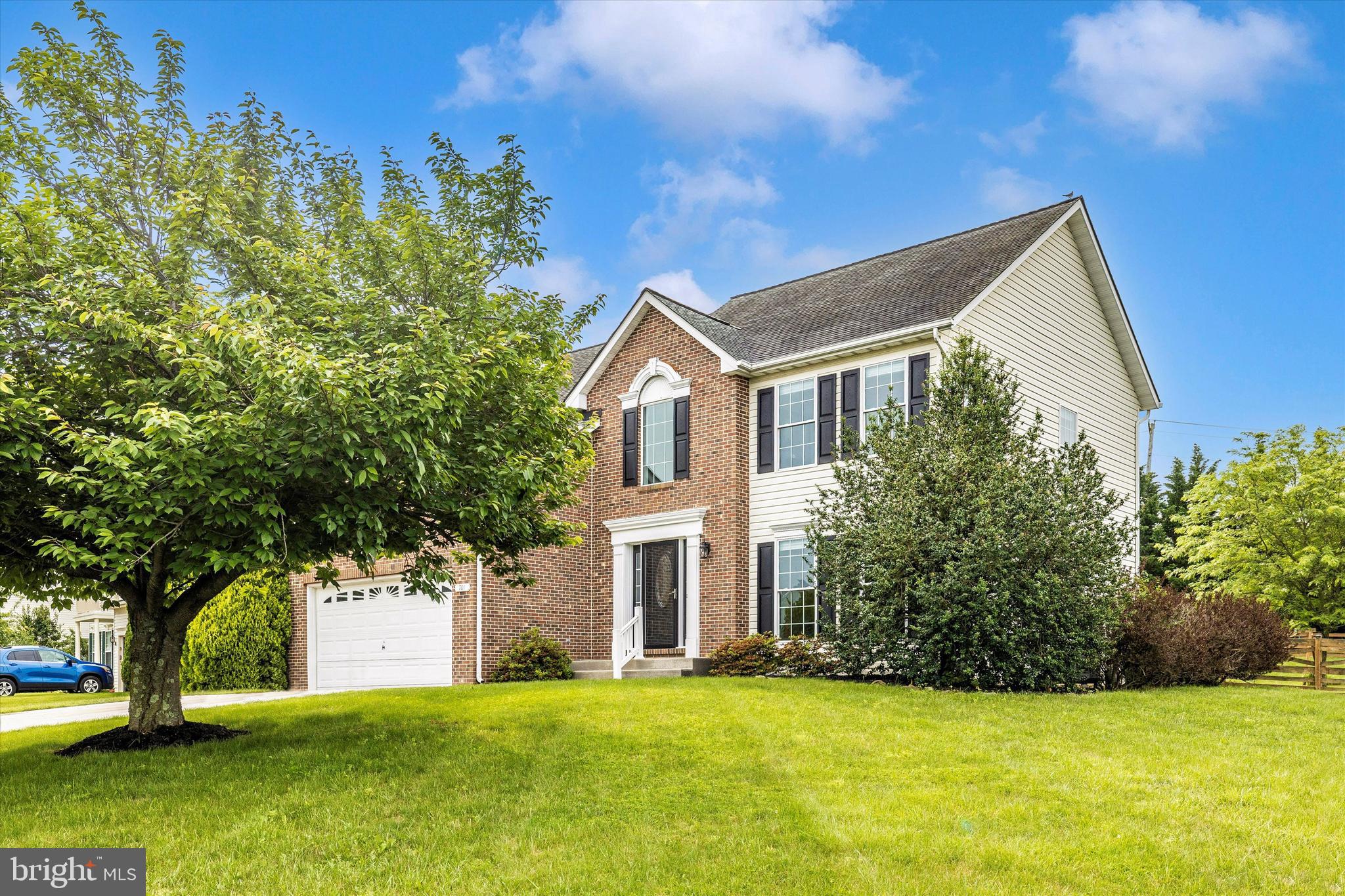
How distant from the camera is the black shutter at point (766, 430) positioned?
761 inches

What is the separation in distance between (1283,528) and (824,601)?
20039mm

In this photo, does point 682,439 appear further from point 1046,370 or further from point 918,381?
point 1046,370

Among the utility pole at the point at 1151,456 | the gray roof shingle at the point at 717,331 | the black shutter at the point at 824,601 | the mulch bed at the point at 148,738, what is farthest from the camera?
the utility pole at the point at 1151,456

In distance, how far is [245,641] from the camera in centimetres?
2464

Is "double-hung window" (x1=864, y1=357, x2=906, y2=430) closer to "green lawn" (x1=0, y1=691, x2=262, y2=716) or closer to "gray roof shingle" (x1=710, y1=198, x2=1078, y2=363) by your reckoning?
"gray roof shingle" (x1=710, y1=198, x2=1078, y2=363)

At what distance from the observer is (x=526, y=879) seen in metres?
7.11

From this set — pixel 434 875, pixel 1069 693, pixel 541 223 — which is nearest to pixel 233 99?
pixel 541 223

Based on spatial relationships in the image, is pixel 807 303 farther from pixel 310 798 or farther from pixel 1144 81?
pixel 310 798

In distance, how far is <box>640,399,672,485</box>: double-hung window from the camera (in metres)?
20.6

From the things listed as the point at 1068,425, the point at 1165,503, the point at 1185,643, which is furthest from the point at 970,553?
the point at 1165,503

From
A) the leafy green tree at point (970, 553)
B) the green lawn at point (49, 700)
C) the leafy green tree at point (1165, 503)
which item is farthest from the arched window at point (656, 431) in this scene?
the leafy green tree at point (1165, 503)

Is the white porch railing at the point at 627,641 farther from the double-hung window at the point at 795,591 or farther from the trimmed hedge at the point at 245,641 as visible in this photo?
the trimmed hedge at the point at 245,641

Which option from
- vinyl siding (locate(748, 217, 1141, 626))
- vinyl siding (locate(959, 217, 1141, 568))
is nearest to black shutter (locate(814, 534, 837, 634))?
vinyl siding (locate(748, 217, 1141, 626))

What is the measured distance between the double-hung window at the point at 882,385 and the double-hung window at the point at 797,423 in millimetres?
1080
